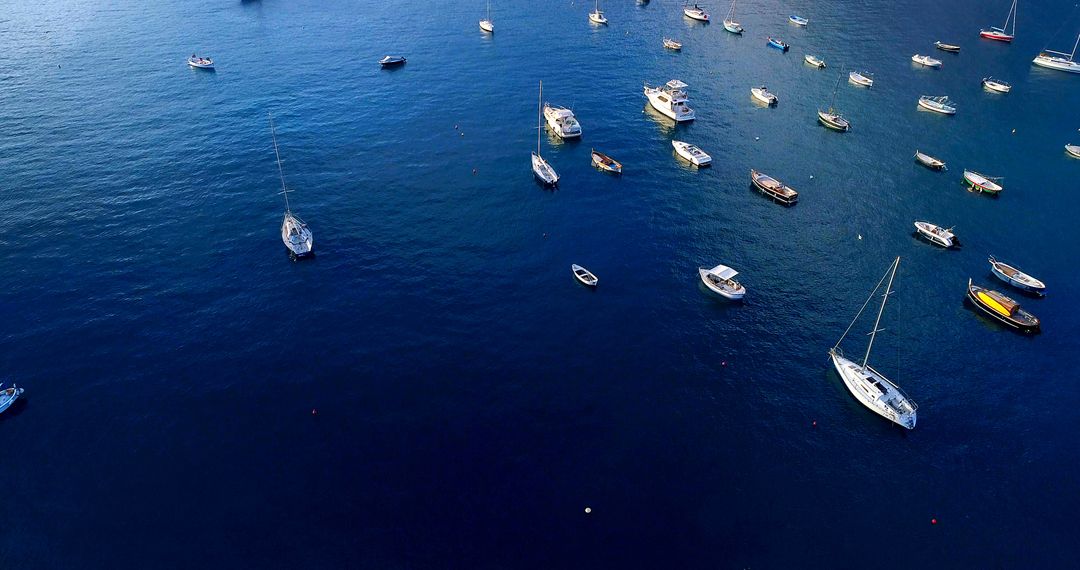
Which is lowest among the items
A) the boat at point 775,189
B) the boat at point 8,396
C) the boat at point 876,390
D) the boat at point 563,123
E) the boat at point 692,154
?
the boat at point 8,396

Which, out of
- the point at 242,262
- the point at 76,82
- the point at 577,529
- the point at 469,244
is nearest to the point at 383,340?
the point at 469,244

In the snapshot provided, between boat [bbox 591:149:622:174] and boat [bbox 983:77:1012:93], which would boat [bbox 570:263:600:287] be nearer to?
boat [bbox 591:149:622:174]

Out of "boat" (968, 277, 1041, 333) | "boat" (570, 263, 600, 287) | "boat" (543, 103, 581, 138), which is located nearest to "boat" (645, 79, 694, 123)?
"boat" (543, 103, 581, 138)

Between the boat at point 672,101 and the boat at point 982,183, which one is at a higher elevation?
the boat at point 672,101

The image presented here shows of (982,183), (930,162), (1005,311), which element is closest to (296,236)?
(1005,311)

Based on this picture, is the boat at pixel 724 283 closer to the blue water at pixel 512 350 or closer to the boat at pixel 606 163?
the blue water at pixel 512 350

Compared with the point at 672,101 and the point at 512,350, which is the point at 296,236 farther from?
the point at 672,101

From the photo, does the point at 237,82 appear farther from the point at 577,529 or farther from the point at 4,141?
the point at 577,529

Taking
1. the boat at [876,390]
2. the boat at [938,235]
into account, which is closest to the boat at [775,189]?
the boat at [938,235]
